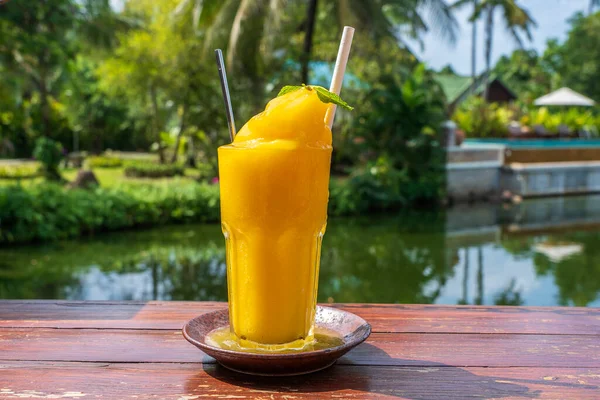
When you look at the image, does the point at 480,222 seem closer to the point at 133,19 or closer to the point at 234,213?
the point at 234,213

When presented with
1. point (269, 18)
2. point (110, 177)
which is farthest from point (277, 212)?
point (110, 177)

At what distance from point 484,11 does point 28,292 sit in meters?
20.2

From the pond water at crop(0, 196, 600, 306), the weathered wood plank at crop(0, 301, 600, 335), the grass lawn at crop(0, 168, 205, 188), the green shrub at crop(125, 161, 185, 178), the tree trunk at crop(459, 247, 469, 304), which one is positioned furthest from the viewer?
the green shrub at crop(125, 161, 185, 178)

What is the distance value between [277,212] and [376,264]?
20.9ft

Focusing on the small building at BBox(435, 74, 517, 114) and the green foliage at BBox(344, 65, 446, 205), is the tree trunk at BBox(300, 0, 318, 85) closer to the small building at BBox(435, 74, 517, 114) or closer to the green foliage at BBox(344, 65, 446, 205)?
the green foliage at BBox(344, 65, 446, 205)

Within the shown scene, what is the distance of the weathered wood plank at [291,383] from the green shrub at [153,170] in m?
14.3

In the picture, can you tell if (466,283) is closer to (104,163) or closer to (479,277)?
(479,277)

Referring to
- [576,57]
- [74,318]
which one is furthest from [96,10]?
[576,57]

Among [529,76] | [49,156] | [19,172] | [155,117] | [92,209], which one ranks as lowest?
[92,209]

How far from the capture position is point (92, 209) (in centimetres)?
922

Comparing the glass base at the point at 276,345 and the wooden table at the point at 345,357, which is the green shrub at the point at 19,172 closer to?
the wooden table at the point at 345,357

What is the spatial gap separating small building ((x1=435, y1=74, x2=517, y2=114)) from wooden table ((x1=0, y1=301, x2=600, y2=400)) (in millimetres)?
22667

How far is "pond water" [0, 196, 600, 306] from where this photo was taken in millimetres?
5957

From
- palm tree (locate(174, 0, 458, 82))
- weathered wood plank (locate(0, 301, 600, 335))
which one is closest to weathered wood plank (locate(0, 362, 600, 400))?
weathered wood plank (locate(0, 301, 600, 335))
